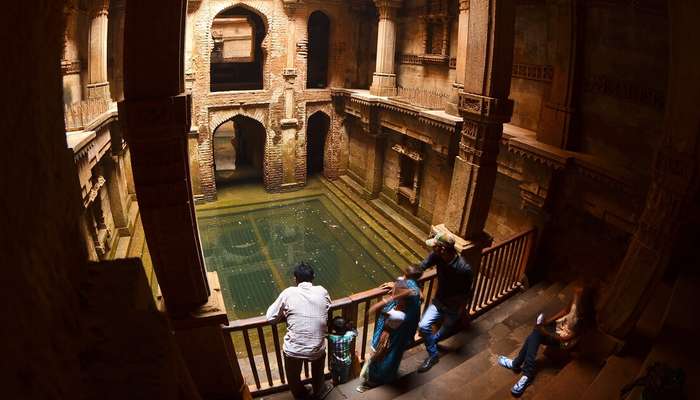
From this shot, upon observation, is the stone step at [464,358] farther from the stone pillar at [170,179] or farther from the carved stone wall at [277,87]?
the carved stone wall at [277,87]

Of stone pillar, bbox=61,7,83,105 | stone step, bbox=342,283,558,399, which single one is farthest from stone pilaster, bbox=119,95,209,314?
stone pillar, bbox=61,7,83,105

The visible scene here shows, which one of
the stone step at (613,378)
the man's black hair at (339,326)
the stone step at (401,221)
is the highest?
the man's black hair at (339,326)

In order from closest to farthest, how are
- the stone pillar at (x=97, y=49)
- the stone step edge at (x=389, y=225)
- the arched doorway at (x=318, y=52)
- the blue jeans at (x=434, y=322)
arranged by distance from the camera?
the blue jeans at (x=434, y=322), the stone pillar at (x=97, y=49), the stone step edge at (x=389, y=225), the arched doorway at (x=318, y=52)

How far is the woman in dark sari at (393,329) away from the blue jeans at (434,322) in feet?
1.84

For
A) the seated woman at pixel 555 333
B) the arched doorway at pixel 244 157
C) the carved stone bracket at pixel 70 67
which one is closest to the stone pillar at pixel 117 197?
the carved stone bracket at pixel 70 67

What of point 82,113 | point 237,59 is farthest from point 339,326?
point 237,59

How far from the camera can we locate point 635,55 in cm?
583

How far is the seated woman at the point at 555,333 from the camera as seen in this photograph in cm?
419

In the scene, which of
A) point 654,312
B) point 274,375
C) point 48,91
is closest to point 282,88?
point 274,375

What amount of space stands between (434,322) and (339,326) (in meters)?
1.31

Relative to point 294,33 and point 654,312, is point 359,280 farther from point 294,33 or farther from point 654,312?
point 294,33

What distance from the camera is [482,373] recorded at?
4.57 metres

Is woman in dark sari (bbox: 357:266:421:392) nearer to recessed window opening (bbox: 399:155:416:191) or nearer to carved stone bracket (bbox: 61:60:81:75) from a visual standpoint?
carved stone bracket (bbox: 61:60:81:75)

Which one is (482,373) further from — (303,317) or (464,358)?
(303,317)
